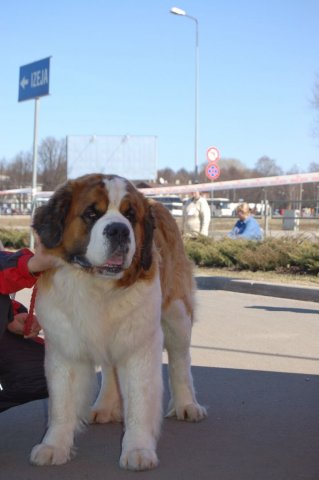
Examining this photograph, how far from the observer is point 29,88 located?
18.3m

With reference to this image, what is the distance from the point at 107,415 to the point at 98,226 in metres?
1.74

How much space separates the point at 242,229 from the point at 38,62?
20.4 feet

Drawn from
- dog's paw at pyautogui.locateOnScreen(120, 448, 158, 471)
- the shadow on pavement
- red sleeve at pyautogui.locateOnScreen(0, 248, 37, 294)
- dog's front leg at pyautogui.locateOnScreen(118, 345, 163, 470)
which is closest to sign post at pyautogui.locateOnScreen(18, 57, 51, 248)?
the shadow on pavement

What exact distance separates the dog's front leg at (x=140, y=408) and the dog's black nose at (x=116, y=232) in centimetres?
65

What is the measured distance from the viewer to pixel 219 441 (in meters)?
4.34

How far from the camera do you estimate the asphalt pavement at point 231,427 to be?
150 inches

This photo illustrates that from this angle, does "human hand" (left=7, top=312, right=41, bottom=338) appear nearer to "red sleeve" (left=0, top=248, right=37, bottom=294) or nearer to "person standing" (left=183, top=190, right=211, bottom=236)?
"red sleeve" (left=0, top=248, right=37, bottom=294)

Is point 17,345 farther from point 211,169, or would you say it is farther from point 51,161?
point 51,161

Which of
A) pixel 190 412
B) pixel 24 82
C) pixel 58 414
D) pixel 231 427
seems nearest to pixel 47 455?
pixel 58 414

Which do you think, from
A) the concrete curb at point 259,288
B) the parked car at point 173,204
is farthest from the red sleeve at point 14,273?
the parked car at point 173,204

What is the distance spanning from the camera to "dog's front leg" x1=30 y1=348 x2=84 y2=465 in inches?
152

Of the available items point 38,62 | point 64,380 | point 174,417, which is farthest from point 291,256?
point 64,380

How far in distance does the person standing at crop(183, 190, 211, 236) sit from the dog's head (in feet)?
43.8

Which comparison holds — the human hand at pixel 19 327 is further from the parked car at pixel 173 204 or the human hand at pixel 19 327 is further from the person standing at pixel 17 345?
the parked car at pixel 173 204
